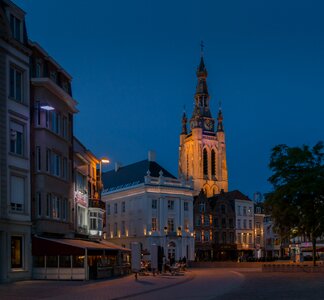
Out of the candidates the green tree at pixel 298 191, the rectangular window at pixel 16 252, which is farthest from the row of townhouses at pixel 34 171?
the green tree at pixel 298 191

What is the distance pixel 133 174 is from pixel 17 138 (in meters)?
74.7

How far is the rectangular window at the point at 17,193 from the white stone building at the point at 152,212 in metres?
60.4

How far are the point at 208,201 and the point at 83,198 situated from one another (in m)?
65.1

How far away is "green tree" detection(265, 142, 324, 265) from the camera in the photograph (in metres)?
56.5

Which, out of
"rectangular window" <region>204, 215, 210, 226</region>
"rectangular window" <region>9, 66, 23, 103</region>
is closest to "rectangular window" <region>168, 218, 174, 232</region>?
"rectangular window" <region>204, 215, 210, 226</region>

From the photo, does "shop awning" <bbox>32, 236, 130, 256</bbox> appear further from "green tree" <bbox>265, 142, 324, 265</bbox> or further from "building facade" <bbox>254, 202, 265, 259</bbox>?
"building facade" <bbox>254, 202, 265, 259</bbox>

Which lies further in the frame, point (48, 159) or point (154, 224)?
point (154, 224)

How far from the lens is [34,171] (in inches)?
1672

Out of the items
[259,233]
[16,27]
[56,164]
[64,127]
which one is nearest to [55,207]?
[56,164]

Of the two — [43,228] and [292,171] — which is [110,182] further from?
[43,228]

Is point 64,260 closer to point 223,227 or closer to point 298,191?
point 298,191

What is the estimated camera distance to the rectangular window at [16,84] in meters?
39.6

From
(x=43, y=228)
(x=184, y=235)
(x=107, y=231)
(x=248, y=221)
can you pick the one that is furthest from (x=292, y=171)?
(x=248, y=221)

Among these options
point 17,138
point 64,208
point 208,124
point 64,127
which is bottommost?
point 64,208
